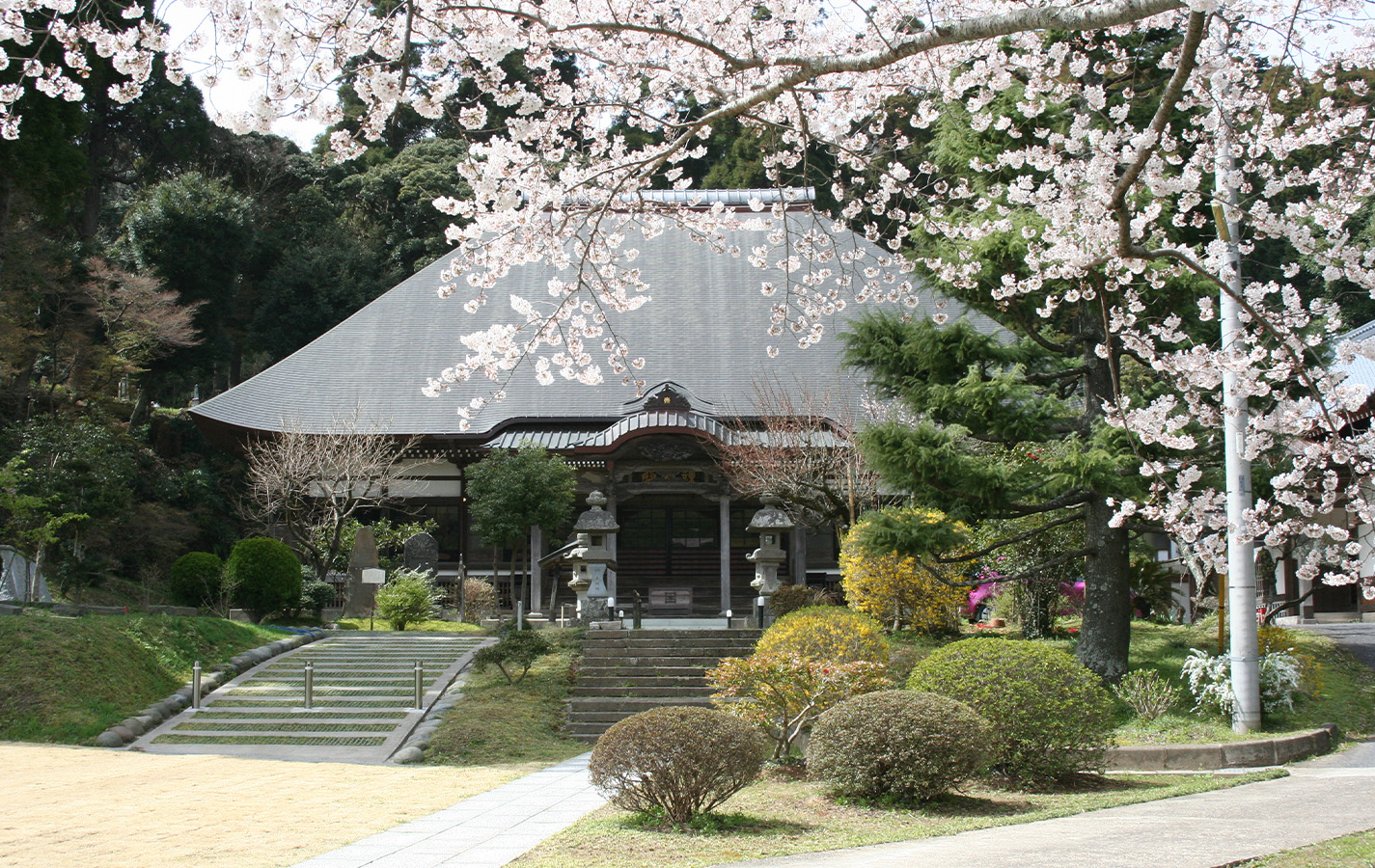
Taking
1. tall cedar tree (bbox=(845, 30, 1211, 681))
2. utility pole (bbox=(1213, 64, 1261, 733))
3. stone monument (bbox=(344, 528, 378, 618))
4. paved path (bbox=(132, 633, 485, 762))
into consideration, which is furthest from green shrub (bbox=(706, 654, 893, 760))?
stone monument (bbox=(344, 528, 378, 618))

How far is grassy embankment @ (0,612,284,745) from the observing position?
11312mm

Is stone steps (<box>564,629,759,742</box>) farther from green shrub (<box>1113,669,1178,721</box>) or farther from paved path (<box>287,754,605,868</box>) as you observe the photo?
green shrub (<box>1113,669,1178,721</box>)

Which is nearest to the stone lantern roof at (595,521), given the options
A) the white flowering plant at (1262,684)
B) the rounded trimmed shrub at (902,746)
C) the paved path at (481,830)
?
the paved path at (481,830)

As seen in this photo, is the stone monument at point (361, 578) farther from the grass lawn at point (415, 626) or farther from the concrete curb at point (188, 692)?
the concrete curb at point (188, 692)

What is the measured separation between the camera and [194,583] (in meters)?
16.9

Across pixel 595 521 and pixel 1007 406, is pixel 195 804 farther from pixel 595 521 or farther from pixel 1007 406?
pixel 595 521

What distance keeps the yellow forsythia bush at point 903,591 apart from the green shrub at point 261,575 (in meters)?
9.56

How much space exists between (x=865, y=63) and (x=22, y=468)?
1672cm

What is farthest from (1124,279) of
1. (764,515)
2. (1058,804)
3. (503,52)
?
(764,515)

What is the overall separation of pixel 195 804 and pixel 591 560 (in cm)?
889

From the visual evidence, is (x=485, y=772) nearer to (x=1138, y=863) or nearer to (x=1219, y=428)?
(x=1138, y=863)

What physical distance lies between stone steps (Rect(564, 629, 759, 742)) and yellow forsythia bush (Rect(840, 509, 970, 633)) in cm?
172

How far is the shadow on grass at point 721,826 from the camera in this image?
6.20 m

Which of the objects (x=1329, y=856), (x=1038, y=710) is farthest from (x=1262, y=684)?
(x=1329, y=856)
